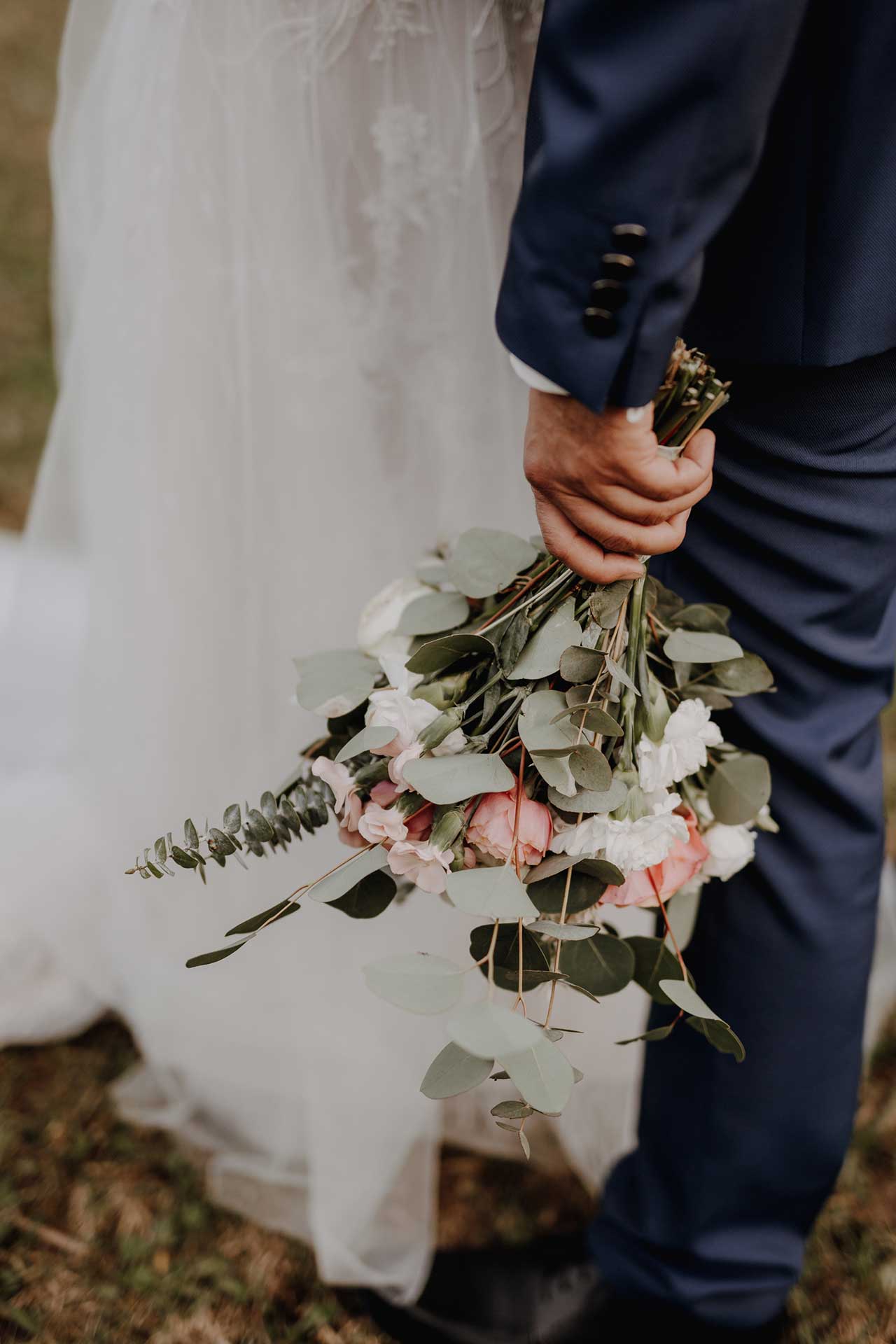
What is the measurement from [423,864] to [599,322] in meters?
0.38

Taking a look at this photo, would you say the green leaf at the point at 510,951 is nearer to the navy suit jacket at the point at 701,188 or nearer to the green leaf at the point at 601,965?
the green leaf at the point at 601,965

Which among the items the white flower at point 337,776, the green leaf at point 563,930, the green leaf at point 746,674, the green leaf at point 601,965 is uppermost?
the green leaf at point 746,674

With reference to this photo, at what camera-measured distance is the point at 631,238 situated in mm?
664

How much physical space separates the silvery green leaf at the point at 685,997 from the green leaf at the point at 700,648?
24 cm

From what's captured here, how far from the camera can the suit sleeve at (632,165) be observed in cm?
63

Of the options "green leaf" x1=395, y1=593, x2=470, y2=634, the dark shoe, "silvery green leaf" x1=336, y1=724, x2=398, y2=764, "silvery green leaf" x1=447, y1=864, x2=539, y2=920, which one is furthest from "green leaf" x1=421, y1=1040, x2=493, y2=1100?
the dark shoe

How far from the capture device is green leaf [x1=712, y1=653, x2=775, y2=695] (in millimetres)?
883

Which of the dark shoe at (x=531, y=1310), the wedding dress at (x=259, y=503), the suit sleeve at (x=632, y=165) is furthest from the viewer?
the dark shoe at (x=531, y=1310)

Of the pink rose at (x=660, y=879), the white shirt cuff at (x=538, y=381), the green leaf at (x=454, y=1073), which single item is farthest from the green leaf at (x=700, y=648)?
the green leaf at (x=454, y=1073)

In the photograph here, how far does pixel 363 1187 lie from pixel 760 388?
97 centimetres

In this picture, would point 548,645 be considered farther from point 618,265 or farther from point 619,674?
point 618,265

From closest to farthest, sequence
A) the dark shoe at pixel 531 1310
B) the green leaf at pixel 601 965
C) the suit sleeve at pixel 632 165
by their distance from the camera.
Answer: the suit sleeve at pixel 632 165, the green leaf at pixel 601 965, the dark shoe at pixel 531 1310

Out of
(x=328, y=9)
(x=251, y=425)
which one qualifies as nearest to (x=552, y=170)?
(x=328, y=9)

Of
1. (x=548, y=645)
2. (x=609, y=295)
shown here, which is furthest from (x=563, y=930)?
(x=609, y=295)
